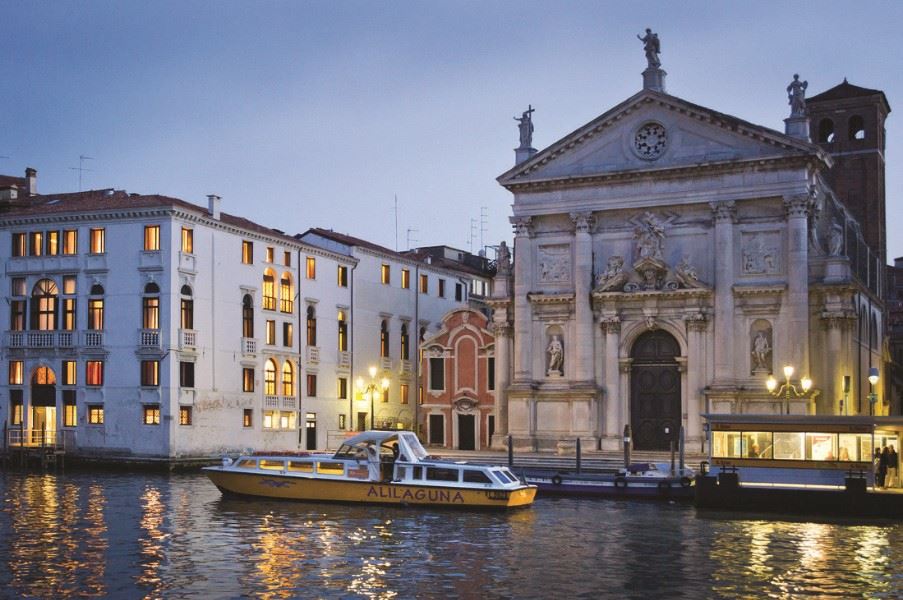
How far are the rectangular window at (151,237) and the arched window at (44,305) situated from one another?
473 cm

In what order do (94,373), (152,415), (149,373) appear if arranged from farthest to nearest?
1. (94,373)
2. (149,373)
3. (152,415)

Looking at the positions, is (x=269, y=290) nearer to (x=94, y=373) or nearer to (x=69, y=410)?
(x=94, y=373)

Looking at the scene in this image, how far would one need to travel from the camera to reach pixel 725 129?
155 ft

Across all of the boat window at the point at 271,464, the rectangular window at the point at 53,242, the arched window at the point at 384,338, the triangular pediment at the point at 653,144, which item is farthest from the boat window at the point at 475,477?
the arched window at the point at 384,338

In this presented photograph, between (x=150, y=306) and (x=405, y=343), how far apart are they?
58.7 feet

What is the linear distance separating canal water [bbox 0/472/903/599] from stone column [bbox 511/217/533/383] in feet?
48.1

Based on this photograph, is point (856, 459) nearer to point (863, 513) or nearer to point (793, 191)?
point (863, 513)

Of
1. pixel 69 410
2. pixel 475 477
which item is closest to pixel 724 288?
pixel 475 477

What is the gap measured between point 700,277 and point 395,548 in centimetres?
2482

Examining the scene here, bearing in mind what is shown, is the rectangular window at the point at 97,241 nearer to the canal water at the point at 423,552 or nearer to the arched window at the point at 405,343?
the canal water at the point at 423,552

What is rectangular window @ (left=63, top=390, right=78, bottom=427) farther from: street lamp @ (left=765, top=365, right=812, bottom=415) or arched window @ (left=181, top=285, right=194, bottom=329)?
street lamp @ (left=765, top=365, right=812, bottom=415)

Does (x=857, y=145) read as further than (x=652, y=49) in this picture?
Yes

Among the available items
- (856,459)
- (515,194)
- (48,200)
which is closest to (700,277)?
(515,194)

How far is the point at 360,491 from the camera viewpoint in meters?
35.3
